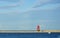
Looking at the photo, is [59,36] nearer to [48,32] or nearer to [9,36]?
[48,32]

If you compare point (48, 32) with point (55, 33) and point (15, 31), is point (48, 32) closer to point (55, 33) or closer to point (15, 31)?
point (55, 33)

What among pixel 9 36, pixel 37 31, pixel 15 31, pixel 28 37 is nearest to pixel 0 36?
pixel 9 36

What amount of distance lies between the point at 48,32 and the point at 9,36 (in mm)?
1198

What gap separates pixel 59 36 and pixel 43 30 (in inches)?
20.0

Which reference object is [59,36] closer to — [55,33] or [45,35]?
[55,33]

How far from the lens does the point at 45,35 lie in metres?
3.42

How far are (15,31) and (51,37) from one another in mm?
1109

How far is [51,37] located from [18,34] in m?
1.01

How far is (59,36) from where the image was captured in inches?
134

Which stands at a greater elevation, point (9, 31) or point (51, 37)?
point (9, 31)

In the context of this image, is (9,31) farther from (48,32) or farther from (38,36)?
(48,32)

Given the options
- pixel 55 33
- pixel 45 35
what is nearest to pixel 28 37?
pixel 45 35

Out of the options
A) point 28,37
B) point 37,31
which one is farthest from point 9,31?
point 37,31

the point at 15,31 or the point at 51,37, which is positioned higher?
the point at 15,31
